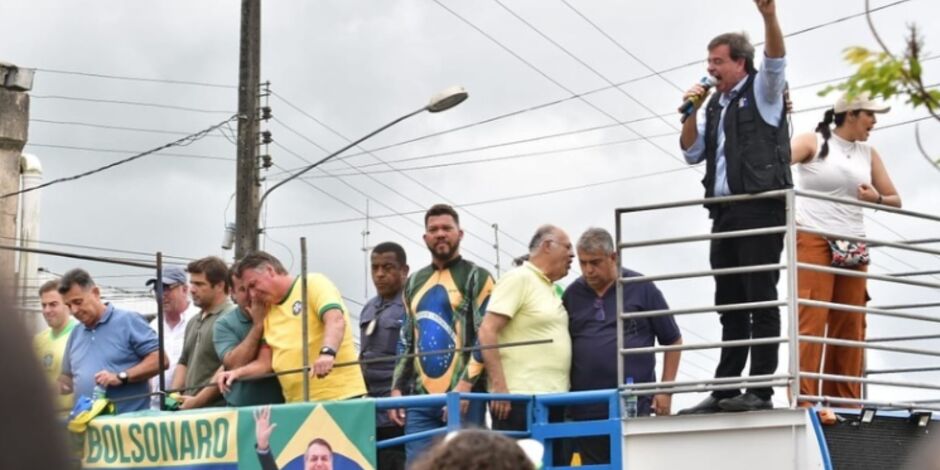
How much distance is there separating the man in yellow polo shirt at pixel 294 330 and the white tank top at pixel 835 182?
8.70 feet

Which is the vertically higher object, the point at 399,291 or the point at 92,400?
the point at 399,291

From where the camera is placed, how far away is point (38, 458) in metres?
1.13

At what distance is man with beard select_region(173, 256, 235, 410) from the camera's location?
32.5 feet

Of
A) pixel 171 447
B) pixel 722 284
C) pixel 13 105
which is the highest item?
pixel 13 105

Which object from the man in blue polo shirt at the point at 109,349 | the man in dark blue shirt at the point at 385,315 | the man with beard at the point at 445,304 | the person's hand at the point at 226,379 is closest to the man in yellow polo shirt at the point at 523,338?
the man with beard at the point at 445,304

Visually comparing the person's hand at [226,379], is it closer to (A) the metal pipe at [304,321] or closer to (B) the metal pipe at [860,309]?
(A) the metal pipe at [304,321]

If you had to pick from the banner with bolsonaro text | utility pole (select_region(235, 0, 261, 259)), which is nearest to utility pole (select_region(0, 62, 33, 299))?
utility pole (select_region(235, 0, 261, 259))

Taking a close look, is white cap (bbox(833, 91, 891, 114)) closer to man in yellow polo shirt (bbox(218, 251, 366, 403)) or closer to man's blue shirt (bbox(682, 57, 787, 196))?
man's blue shirt (bbox(682, 57, 787, 196))

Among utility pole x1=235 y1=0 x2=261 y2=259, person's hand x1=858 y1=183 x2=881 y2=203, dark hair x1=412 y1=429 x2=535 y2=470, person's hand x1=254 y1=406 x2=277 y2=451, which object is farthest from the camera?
utility pole x1=235 y1=0 x2=261 y2=259

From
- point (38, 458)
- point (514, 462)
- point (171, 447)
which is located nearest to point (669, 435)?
point (171, 447)

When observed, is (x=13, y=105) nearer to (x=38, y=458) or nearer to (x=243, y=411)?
(x=243, y=411)

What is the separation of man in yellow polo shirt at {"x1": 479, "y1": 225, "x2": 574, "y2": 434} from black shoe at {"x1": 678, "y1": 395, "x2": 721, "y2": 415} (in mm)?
708

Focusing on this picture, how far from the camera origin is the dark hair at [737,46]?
784cm

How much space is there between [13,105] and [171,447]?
1129 centimetres
